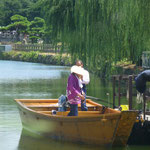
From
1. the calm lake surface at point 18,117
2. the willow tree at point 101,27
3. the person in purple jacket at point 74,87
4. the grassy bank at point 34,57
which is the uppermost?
the willow tree at point 101,27

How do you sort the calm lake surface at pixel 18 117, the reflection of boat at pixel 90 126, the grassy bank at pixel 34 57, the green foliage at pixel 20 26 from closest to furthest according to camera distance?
the reflection of boat at pixel 90 126 < the calm lake surface at pixel 18 117 < the grassy bank at pixel 34 57 < the green foliage at pixel 20 26

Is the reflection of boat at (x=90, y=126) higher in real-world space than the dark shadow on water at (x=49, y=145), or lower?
higher

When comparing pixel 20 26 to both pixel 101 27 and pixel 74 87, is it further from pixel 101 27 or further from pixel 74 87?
pixel 74 87

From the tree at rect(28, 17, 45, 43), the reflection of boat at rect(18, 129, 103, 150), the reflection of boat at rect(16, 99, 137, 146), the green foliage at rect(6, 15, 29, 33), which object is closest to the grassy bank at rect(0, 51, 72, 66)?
the tree at rect(28, 17, 45, 43)

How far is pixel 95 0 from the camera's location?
19141 millimetres

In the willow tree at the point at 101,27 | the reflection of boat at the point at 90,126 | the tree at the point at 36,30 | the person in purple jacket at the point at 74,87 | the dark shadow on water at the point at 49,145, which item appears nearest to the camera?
the reflection of boat at the point at 90,126

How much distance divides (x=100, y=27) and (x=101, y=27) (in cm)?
5

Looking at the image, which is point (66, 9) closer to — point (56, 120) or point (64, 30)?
point (64, 30)

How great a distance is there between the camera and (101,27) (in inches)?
749

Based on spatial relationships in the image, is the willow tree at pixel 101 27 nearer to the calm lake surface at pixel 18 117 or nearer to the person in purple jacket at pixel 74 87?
the calm lake surface at pixel 18 117

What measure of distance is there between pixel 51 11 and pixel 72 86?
947 centimetres

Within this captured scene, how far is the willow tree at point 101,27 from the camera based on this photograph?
17688mm

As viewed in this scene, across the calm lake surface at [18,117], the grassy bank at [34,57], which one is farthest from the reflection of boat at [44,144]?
the grassy bank at [34,57]

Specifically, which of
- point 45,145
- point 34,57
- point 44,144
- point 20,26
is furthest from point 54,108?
point 20,26
